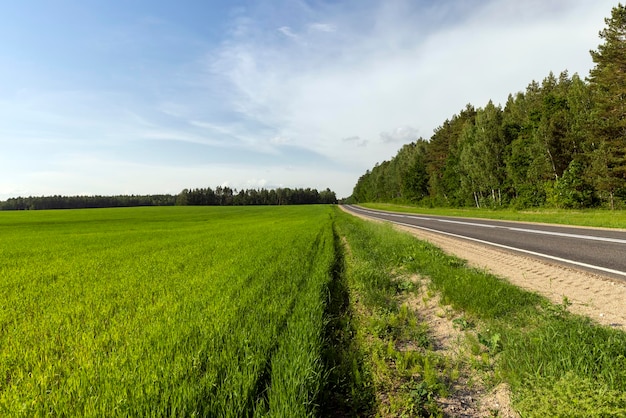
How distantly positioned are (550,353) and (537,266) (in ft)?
17.2

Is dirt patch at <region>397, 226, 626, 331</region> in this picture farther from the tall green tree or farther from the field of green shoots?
the tall green tree

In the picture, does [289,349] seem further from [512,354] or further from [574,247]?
[574,247]

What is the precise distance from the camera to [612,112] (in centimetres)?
2484

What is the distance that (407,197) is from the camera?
70938 mm

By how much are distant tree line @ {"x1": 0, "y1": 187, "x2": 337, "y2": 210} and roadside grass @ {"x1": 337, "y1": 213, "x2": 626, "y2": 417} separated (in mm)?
155657

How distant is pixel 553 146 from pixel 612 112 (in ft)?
22.2

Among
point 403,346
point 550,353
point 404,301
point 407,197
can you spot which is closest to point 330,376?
point 403,346

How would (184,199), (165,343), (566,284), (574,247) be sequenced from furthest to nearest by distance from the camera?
(184,199), (574,247), (566,284), (165,343)

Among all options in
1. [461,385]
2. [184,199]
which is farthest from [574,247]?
[184,199]

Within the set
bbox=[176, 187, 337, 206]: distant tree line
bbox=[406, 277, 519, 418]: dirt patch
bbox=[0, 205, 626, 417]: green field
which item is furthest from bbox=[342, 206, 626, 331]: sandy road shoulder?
bbox=[176, 187, 337, 206]: distant tree line

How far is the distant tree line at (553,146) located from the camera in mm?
24703

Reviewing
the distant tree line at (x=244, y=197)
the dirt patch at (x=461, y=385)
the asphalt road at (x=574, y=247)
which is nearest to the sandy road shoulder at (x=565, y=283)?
the asphalt road at (x=574, y=247)

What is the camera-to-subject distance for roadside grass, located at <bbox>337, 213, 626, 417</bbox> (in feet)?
8.59

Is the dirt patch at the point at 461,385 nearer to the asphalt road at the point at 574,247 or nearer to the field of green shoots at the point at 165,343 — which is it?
Answer: the field of green shoots at the point at 165,343
